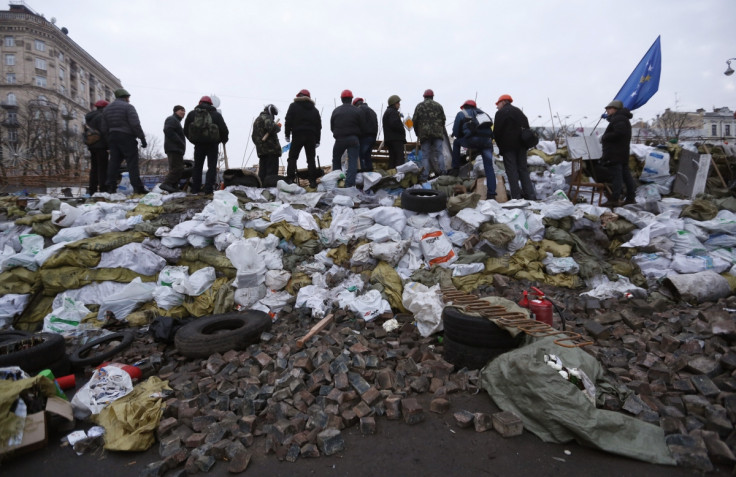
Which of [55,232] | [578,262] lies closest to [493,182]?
[578,262]

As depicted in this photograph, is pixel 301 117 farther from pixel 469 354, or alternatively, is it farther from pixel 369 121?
pixel 469 354

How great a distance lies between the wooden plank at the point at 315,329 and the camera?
3.68 meters

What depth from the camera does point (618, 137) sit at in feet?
22.0

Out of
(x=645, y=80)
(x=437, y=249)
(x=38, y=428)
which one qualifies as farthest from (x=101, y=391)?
(x=645, y=80)

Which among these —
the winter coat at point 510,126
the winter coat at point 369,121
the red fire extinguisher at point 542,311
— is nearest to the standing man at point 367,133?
the winter coat at point 369,121

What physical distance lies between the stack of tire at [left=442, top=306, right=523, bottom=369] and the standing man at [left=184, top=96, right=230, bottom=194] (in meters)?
5.98

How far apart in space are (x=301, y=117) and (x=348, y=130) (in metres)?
0.98

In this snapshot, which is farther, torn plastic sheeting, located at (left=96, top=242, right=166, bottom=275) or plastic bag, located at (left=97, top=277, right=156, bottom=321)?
torn plastic sheeting, located at (left=96, top=242, right=166, bottom=275)

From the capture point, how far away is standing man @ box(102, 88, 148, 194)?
7.29m

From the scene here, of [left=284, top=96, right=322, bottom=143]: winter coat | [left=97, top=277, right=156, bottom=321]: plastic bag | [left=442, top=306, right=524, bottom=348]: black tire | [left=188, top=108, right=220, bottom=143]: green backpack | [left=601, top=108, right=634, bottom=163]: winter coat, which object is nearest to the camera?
[left=442, top=306, right=524, bottom=348]: black tire

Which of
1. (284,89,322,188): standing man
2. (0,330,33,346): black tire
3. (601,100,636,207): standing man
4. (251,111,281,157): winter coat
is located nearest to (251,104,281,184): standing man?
(251,111,281,157): winter coat

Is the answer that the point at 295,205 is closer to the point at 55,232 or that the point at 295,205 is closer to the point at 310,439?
the point at 55,232

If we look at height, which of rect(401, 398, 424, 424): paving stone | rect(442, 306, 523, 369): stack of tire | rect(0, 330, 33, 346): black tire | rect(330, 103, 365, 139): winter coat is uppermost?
rect(330, 103, 365, 139): winter coat

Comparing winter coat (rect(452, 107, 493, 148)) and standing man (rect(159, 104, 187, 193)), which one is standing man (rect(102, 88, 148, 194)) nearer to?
standing man (rect(159, 104, 187, 193))
